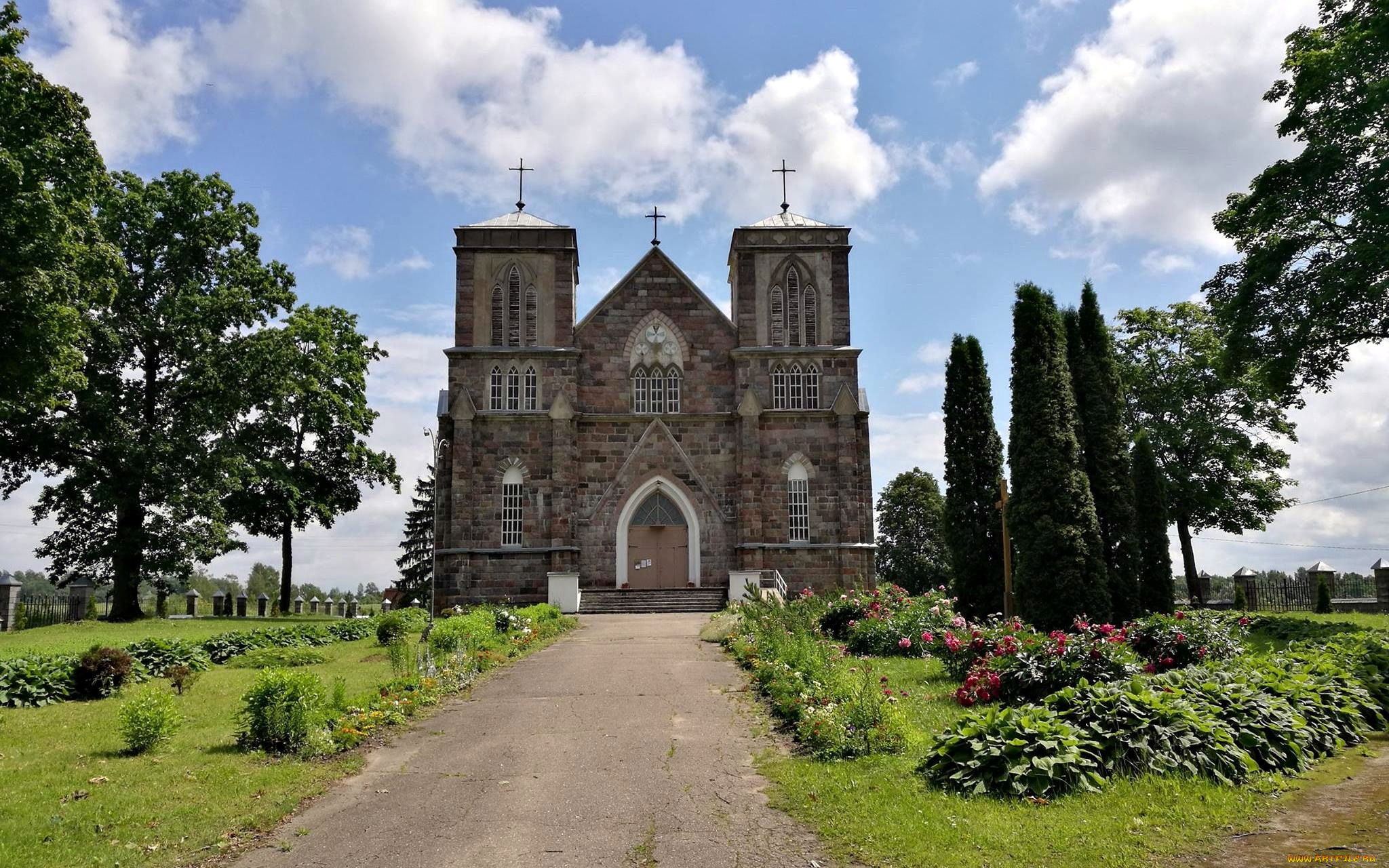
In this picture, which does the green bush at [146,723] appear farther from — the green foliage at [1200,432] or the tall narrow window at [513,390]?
the green foliage at [1200,432]

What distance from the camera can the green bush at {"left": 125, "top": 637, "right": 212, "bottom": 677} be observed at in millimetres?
15938

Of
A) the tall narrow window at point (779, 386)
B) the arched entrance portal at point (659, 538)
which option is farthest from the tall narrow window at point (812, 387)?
the arched entrance portal at point (659, 538)

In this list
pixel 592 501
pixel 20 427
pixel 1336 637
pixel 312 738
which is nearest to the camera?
pixel 312 738

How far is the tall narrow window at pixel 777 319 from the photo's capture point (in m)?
32.7

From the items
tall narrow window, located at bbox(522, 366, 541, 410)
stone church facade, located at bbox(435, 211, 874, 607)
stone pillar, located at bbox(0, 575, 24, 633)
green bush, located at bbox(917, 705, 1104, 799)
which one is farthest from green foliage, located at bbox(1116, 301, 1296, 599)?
stone pillar, located at bbox(0, 575, 24, 633)

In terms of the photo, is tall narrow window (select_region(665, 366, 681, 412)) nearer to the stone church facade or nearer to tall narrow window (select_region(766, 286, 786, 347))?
the stone church facade

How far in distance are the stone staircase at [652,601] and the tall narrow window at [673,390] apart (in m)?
6.17

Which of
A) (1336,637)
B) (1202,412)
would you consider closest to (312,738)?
(1336,637)

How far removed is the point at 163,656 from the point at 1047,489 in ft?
52.1

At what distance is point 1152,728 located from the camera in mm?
7543

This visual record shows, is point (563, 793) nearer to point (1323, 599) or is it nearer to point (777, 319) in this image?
point (777, 319)

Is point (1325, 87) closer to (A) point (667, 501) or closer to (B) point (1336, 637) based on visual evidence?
(B) point (1336, 637)

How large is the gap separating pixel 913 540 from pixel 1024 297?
31974 mm

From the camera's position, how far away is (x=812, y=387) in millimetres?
32344
